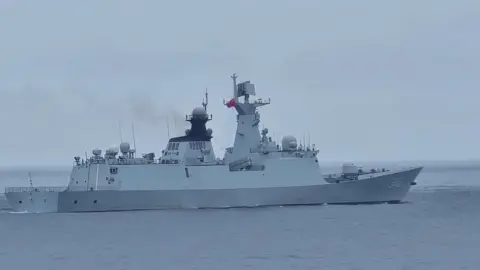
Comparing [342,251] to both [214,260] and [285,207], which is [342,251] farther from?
[285,207]

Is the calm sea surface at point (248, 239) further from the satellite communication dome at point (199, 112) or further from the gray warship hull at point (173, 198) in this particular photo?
the satellite communication dome at point (199, 112)

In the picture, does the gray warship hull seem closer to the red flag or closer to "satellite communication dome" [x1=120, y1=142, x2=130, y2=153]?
"satellite communication dome" [x1=120, y1=142, x2=130, y2=153]

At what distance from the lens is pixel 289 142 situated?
48.2 metres

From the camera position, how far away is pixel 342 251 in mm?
33062

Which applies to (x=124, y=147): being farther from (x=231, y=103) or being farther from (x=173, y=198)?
(x=231, y=103)

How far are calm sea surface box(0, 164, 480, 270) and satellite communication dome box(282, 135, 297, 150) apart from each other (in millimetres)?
3372

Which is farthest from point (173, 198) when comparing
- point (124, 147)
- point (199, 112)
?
point (199, 112)

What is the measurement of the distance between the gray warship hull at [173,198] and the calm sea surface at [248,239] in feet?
1.51

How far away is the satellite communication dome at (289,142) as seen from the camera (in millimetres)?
48000

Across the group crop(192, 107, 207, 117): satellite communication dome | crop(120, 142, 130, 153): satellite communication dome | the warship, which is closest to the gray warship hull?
the warship

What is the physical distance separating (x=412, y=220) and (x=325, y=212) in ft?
15.3

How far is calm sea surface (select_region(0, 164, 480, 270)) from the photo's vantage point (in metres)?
30.7

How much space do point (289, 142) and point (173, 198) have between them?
7175 millimetres

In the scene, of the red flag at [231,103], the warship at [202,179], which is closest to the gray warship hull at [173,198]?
the warship at [202,179]
